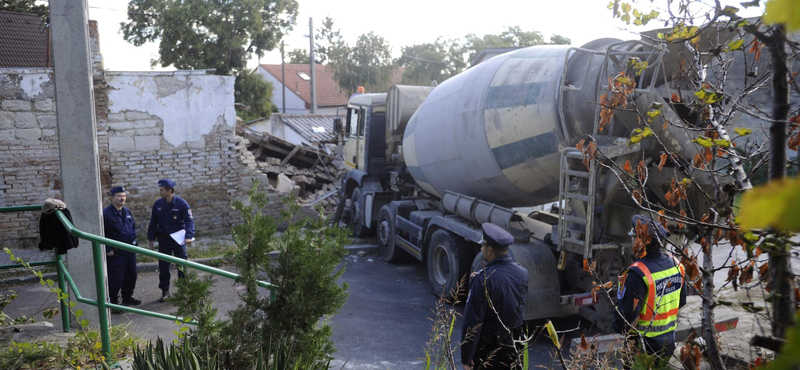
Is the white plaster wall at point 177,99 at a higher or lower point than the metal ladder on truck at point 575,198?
higher

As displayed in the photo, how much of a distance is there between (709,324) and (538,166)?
414 cm

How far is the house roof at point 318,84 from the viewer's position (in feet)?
139

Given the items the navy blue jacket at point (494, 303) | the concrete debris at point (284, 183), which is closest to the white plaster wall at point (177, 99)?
the concrete debris at point (284, 183)

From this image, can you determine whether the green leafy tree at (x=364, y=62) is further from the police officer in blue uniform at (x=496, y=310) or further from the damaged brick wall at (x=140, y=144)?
the police officer in blue uniform at (x=496, y=310)

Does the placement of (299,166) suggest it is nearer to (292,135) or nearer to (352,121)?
(352,121)

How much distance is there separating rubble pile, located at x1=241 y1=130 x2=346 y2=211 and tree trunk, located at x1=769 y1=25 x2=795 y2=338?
12073mm

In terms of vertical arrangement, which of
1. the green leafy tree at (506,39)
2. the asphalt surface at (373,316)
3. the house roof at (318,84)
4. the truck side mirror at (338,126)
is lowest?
the asphalt surface at (373,316)

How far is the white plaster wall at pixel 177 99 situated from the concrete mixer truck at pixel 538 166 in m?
4.19

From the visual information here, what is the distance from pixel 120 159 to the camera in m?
10.1

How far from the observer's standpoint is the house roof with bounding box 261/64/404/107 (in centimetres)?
4247

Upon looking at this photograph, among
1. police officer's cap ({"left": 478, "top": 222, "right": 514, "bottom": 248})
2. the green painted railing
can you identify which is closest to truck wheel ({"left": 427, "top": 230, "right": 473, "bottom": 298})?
police officer's cap ({"left": 478, "top": 222, "right": 514, "bottom": 248})

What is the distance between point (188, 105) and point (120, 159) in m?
1.54

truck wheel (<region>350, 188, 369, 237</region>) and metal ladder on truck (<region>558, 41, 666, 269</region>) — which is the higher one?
metal ladder on truck (<region>558, 41, 666, 269</region>)

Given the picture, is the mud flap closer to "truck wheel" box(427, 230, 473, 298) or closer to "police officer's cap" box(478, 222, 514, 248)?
"truck wheel" box(427, 230, 473, 298)
